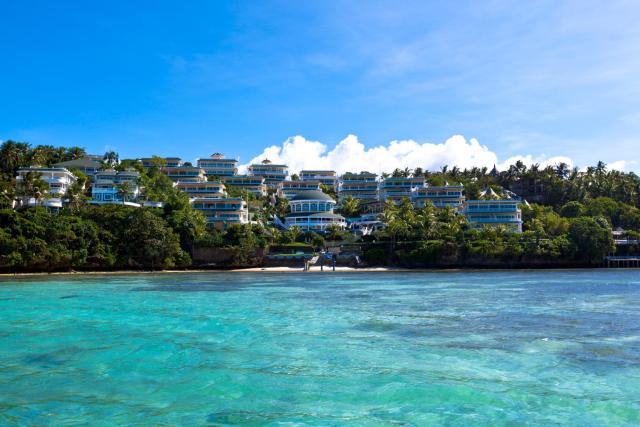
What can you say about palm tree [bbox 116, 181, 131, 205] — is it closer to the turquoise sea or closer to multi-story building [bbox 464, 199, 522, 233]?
the turquoise sea

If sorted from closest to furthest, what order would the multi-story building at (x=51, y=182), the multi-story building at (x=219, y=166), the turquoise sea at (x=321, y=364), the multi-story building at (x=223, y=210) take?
the turquoise sea at (x=321, y=364), the multi-story building at (x=51, y=182), the multi-story building at (x=223, y=210), the multi-story building at (x=219, y=166)

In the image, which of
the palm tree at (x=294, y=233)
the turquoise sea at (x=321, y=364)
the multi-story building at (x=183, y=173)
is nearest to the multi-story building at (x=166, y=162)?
the multi-story building at (x=183, y=173)

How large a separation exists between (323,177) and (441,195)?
114 ft

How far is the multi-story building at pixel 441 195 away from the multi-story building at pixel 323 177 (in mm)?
28537

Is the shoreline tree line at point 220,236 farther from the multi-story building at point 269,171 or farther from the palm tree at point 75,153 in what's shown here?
the multi-story building at point 269,171

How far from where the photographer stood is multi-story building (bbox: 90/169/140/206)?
7806 centimetres

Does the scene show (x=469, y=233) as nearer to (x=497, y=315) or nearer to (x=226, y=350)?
(x=497, y=315)

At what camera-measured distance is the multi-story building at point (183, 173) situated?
10275cm

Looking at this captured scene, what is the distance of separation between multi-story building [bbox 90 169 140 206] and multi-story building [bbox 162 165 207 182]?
48.7ft

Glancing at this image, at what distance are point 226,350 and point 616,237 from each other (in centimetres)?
7851

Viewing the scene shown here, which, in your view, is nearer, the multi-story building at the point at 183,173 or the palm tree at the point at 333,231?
the palm tree at the point at 333,231

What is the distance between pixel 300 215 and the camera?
8812cm

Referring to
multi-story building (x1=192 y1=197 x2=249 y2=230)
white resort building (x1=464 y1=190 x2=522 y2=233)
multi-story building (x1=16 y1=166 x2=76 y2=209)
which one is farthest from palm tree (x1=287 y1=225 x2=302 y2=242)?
multi-story building (x1=16 y1=166 x2=76 y2=209)

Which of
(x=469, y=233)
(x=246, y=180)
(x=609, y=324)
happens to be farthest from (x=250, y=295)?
(x=246, y=180)
